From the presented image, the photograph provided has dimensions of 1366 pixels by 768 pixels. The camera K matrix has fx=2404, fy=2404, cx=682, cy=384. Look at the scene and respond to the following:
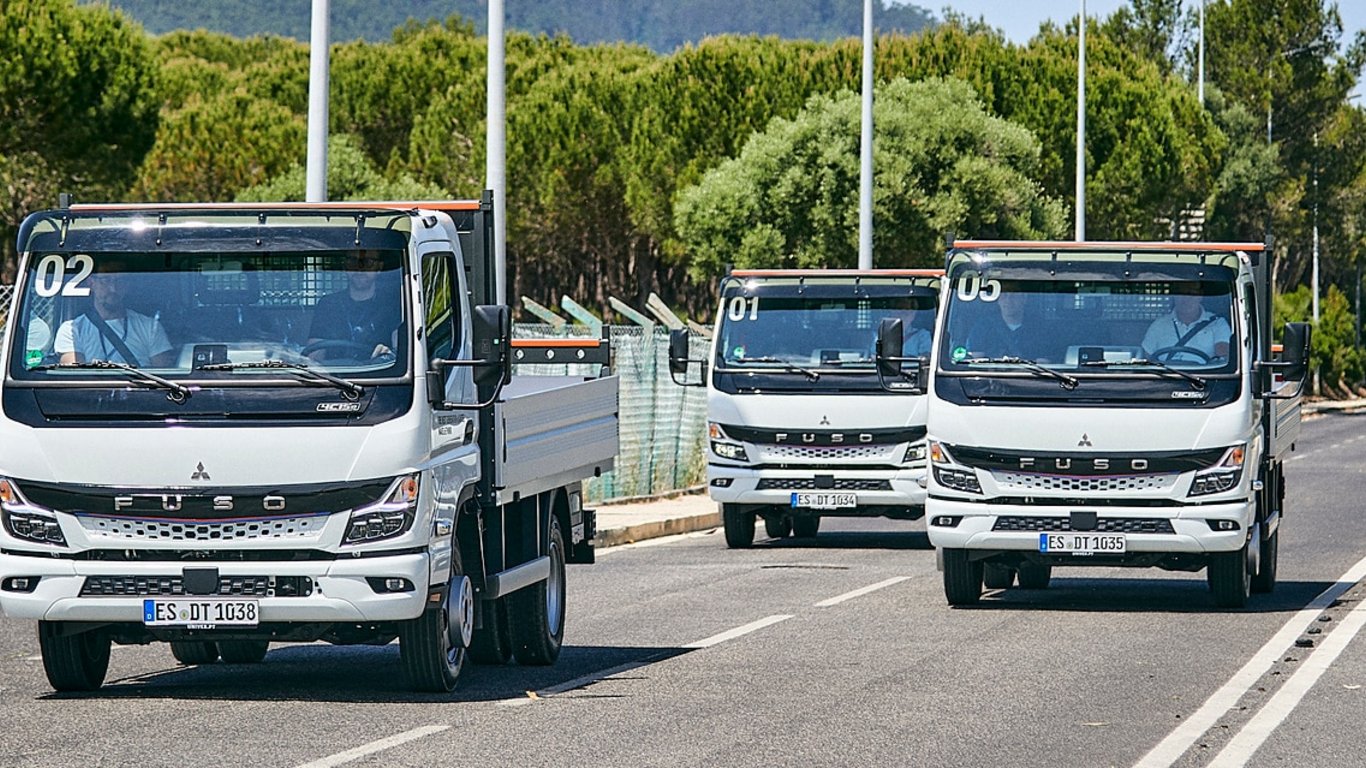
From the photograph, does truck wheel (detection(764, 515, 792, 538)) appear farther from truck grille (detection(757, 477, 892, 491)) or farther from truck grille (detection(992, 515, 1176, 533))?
truck grille (detection(992, 515, 1176, 533))

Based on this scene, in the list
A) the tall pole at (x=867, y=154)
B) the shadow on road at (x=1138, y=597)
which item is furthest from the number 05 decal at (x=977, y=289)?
the tall pole at (x=867, y=154)

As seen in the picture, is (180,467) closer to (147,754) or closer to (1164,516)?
(147,754)

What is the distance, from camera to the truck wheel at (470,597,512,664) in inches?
497

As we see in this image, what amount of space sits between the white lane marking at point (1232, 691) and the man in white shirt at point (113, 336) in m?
4.62

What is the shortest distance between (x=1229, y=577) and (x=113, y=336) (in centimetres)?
801

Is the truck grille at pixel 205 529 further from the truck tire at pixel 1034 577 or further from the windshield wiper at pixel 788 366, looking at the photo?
the windshield wiper at pixel 788 366

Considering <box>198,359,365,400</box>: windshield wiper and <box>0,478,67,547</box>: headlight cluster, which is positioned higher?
<box>198,359,365,400</box>: windshield wiper

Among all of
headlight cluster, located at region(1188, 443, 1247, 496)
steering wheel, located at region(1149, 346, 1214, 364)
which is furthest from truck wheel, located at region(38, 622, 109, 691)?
steering wheel, located at region(1149, 346, 1214, 364)

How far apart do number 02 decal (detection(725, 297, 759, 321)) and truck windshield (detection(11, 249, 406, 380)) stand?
11.0m

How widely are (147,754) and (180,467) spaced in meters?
1.53

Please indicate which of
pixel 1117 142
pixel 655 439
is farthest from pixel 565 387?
pixel 1117 142

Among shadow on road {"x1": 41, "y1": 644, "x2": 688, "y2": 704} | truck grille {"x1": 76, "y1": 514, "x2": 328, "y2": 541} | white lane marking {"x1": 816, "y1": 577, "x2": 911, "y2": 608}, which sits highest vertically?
truck grille {"x1": 76, "y1": 514, "x2": 328, "y2": 541}

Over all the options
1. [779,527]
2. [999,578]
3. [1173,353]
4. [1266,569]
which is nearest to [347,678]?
[1173,353]

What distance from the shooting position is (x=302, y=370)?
10.6 m
